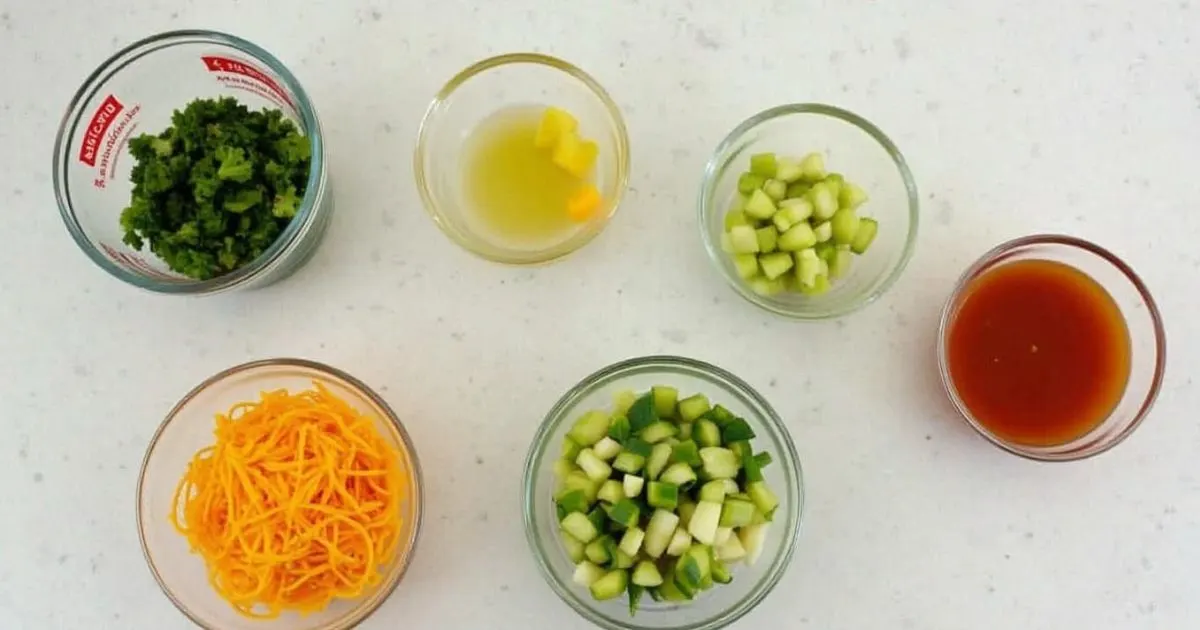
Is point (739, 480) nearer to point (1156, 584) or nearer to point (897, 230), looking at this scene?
point (897, 230)

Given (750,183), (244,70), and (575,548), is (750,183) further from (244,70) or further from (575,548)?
(244,70)

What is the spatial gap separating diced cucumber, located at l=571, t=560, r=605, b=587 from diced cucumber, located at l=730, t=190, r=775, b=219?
21.6 inches

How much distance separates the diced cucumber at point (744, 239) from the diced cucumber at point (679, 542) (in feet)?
1.34

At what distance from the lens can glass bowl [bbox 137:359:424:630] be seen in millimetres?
1427

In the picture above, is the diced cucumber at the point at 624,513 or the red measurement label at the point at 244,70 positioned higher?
the red measurement label at the point at 244,70

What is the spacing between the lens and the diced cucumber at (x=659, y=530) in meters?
1.34

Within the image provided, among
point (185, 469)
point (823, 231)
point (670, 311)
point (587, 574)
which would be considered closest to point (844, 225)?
point (823, 231)

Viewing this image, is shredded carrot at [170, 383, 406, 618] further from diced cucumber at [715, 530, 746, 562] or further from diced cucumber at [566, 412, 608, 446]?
diced cucumber at [715, 530, 746, 562]

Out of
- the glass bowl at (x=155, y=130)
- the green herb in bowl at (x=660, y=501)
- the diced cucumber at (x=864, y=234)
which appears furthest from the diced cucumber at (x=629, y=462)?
the glass bowl at (x=155, y=130)

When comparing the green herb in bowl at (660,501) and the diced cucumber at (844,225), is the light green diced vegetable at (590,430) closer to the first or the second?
the green herb in bowl at (660,501)

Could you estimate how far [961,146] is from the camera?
1.58 metres

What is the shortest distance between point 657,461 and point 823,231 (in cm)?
41

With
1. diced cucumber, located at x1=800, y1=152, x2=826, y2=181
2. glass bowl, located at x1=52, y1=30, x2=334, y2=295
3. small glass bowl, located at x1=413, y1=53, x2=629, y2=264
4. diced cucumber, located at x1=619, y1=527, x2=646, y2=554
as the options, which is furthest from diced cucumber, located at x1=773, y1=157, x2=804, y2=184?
glass bowl, located at x1=52, y1=30, x2=334, y2=295

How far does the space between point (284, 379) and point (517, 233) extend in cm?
41
